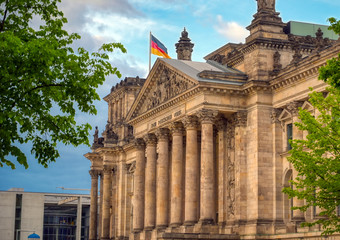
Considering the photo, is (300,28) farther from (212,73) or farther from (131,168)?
(131,168)

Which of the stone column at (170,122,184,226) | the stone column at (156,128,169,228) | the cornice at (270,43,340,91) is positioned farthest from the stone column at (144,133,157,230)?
the cornice at (270,43,340,91)

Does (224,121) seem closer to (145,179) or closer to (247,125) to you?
(247,125)

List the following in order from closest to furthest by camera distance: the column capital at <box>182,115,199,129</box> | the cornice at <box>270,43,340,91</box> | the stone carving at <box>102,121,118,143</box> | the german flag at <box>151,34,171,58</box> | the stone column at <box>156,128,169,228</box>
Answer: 1. the cornice at <box>270,43,340,91</box>
2. the column capital at <box>182,115,199,129</box>
3. the stone column at <box>156,128,169,228</box>
4. the german flag at <box>151,34,171,58</box>
5. the stone carving at <box>102,121,118,143</box>

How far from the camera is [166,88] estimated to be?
74250 millimetres

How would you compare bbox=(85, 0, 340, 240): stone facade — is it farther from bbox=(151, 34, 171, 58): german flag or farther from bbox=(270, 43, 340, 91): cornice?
bbox=(151, 34, 171, 58): german flag

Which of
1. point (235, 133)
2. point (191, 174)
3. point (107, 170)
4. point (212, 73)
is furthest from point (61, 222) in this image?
point (212, 73)

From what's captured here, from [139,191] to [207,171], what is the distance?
1726 cm

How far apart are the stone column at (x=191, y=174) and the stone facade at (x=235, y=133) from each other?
0.09 m

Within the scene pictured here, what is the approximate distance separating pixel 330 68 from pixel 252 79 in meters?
32.5

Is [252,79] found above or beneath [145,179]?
above

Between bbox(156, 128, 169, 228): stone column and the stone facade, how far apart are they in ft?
0.33

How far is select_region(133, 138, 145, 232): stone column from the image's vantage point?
80.6 m

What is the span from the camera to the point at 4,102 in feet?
102

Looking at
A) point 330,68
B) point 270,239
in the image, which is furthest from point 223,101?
point 330,68
